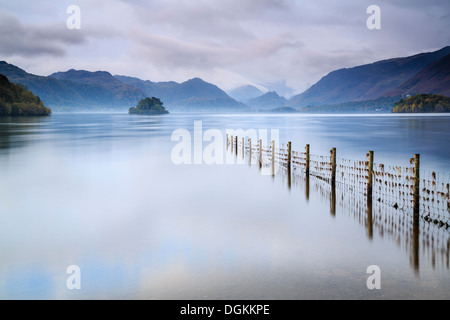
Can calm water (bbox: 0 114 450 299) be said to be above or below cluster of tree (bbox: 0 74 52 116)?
below

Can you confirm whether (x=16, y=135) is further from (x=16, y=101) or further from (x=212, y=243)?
(x=16, y=101)

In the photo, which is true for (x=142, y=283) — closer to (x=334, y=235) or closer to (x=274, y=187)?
(x=334, y=235)

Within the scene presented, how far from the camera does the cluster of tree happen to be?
540 ft

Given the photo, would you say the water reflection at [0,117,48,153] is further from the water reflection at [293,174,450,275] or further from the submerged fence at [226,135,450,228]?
the water reflection at [293,174,450,275]

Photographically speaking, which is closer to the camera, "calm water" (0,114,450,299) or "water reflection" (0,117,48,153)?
A: "calm water" (0,114,450,299)

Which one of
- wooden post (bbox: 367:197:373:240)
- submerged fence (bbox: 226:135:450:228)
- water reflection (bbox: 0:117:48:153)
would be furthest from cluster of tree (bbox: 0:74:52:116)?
wooden post (bbox: 367:197:373:240)

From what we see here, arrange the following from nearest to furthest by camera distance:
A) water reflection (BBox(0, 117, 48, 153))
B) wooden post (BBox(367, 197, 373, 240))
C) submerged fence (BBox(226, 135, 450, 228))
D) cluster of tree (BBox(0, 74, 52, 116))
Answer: wooden post (BBox(367, 197, 373, 240)) < submerged fence (BBox(226, 135, 450, 228)) < water reflection (BBox(0, 117, 48, 153)) < cluster of tree (BBox(0, 74, 52, 116))

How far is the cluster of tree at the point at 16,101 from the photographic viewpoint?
164625 millimetres

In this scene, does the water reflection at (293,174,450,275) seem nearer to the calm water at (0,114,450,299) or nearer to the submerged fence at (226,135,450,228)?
the calm water at (0,114,450,299)

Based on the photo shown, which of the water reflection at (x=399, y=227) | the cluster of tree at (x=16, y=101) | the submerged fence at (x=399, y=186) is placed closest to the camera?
the water reflection at (x=399, y=227)

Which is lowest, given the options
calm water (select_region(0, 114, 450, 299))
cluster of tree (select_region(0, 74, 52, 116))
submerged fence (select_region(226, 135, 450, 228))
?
calm water (select_region(0, 114, 450, 299))

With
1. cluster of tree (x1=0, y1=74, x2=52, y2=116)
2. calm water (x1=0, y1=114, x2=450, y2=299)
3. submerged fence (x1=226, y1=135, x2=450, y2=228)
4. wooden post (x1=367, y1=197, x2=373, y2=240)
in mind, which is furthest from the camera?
cluster of tree (x1=0, y1=74, x2=52, y2=116)

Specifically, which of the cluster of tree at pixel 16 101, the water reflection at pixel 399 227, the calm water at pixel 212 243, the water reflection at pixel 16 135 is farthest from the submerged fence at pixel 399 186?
the cluster of tree at pixel 16 101

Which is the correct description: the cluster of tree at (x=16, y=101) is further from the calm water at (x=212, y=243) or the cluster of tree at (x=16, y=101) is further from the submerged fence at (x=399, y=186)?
the calm water at (x=212, y=243)
